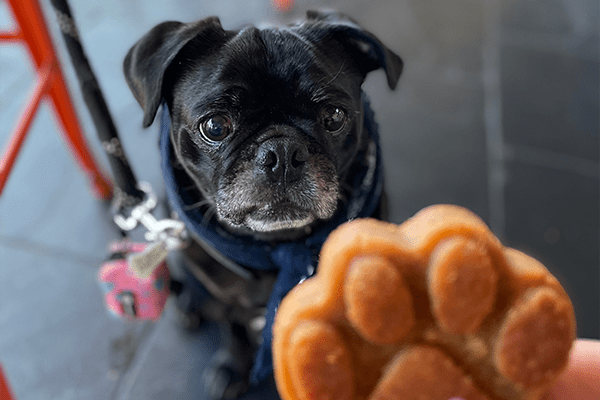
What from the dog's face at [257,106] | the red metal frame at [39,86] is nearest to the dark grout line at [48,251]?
the red metal frame at [39,86]

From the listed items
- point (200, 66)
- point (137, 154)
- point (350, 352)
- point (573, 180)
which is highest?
point (200, 66)

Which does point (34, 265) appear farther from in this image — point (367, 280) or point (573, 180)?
point (573, 180)

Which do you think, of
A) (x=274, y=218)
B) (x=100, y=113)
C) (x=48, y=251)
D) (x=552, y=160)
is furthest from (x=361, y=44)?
(x=48, y=251)

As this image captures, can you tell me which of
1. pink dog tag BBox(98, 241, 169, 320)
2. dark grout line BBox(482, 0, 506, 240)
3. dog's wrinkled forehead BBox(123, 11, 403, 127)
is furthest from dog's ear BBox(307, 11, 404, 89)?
dark grout line BBox(482, 0, 506, 240)

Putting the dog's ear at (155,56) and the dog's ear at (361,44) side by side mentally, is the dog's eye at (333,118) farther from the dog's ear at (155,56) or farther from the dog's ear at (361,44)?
the dog's ear at (155,56)

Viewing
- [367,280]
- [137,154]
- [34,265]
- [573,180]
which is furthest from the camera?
[137,154]

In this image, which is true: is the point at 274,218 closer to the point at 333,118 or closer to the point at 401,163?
the point at 333,118

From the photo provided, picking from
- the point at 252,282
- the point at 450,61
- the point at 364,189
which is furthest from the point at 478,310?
the point at 450,61
